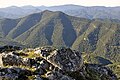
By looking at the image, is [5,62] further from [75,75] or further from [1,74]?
[75,75]

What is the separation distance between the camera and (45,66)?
59.4 m

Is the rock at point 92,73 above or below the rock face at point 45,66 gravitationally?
below

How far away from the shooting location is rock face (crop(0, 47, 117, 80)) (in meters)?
54.1

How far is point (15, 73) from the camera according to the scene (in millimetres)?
54062

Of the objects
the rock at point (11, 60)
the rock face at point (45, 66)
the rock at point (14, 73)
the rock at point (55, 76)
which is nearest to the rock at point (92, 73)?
the rock face at point (45, 66)

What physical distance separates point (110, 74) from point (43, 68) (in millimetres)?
26717

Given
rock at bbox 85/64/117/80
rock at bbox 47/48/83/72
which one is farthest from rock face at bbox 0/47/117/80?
rock at bbox 85/64/117/80

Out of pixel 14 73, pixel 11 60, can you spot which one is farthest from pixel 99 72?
pixel 14 73

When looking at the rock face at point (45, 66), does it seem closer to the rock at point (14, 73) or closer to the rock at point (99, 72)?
the rock at point (14, 73)

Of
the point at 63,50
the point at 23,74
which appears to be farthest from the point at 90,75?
the point at 23,74

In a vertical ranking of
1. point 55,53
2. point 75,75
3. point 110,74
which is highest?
point 55,53

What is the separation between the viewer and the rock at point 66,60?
Answer: 60344mm

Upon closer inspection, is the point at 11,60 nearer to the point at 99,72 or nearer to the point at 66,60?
the point at 66,60

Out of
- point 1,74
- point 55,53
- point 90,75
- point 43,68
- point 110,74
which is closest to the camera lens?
point 1,74
